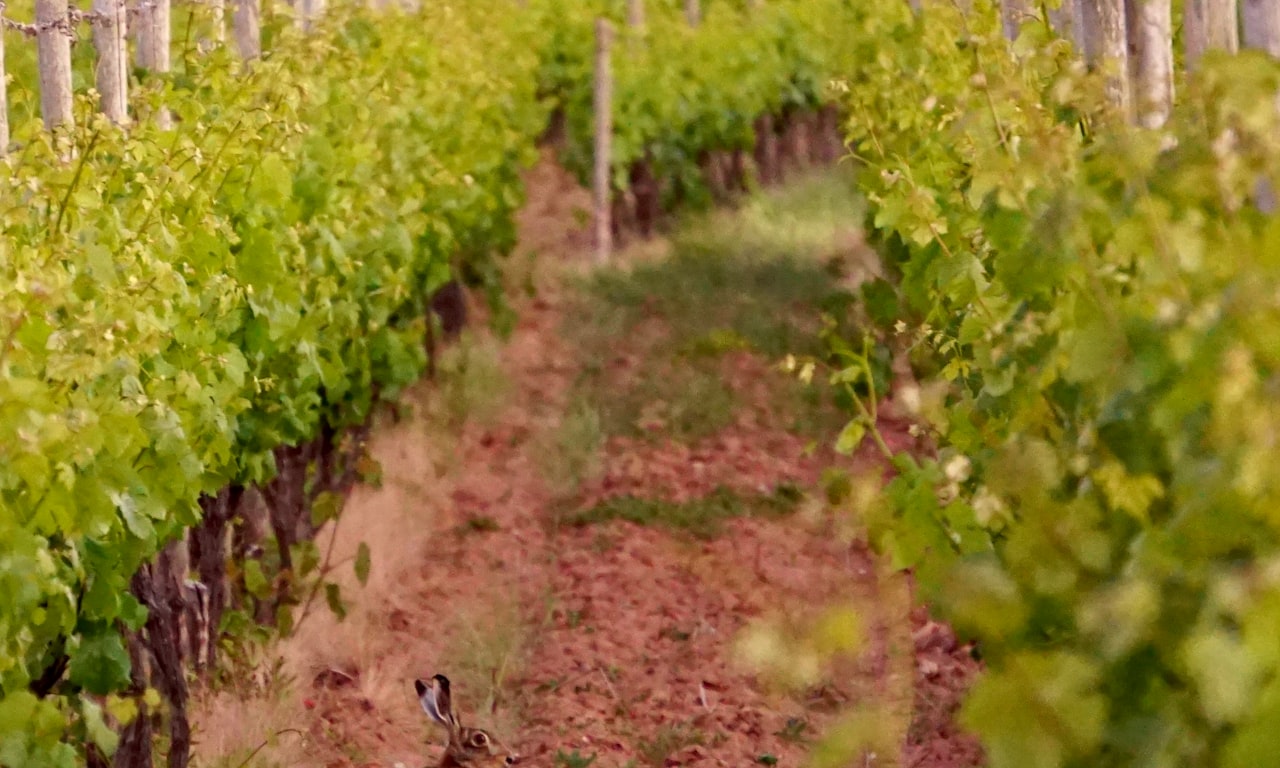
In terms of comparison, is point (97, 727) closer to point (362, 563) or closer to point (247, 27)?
point (362, 563)

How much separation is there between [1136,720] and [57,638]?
2574 millimetres

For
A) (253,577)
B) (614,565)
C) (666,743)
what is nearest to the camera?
(666,743)

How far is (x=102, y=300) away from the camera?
384 cm

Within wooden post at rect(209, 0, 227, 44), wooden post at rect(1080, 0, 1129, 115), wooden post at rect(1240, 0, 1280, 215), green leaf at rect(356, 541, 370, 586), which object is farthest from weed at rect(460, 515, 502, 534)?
wooden post at rect(1240, 0, 1280, 215)

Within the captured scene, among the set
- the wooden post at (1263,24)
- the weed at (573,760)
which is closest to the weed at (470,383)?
the weed at (573,760)

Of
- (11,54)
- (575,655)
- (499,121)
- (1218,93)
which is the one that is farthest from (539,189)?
(1218,93)

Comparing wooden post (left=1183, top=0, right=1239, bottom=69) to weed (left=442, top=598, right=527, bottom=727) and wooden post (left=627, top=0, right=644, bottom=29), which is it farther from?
wooden post (left=627, top=0, right=644, bottom=29)

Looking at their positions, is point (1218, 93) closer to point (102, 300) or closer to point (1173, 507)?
point (1173, 507)

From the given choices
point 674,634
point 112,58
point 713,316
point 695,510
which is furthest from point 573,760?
point 713,316

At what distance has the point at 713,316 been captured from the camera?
A: 11.0m

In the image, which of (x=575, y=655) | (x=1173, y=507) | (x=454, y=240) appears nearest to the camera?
(x=1173, y=507)

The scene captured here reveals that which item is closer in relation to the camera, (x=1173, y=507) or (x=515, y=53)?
(x=1173, y=507)

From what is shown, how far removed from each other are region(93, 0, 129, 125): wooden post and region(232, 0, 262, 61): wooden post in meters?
1.69

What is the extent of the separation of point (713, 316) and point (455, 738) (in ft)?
19.6
